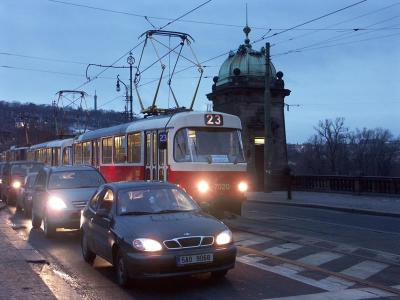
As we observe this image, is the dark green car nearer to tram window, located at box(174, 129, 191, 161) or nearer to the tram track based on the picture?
the tram track

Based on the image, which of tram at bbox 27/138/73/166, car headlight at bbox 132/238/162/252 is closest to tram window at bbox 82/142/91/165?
tram at bbox 27/138/73/166

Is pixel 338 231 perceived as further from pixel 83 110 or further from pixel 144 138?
pixel 83 110

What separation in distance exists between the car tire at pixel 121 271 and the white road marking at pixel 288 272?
2432 mm

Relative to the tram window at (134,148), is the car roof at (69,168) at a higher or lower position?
lower

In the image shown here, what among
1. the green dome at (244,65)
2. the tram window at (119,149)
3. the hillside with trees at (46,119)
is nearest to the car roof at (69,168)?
the tram window at (119,149)

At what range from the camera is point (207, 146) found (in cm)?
1548

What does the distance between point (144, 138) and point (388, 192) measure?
48.4 feet

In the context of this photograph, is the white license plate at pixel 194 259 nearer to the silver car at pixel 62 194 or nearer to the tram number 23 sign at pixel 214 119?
the silver car at pixel 62 194

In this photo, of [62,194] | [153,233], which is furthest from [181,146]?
[153,233]

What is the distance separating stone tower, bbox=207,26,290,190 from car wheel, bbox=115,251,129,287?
29.7 metres

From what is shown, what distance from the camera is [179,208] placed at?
9328 millimetres

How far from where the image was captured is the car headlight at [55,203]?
13500 millimetres

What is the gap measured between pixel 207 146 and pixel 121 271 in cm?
761

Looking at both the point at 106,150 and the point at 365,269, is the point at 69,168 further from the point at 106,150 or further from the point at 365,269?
the point at 365,269
